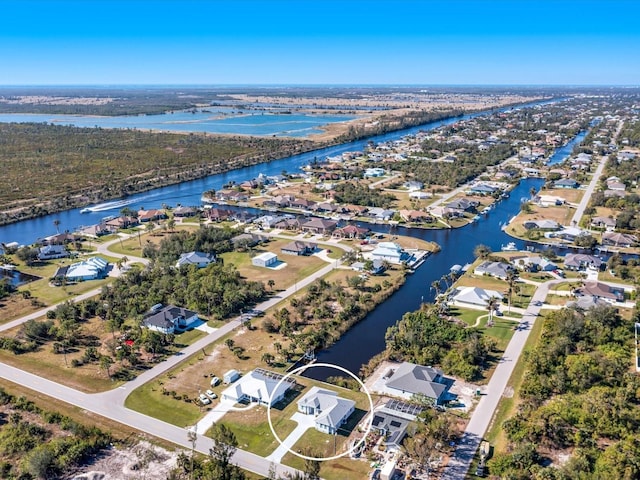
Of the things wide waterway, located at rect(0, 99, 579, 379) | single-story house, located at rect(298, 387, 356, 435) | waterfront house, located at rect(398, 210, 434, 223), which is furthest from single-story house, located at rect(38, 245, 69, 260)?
waterfront house, located at rect(398, 210, 434, 223)

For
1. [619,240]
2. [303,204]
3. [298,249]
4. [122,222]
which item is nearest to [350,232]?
[298,249]

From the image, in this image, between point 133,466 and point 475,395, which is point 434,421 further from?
point 133,466

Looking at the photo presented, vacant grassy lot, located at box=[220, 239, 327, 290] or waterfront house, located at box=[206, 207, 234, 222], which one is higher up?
waterfront house, located at box=[206, 207, 234, 222]

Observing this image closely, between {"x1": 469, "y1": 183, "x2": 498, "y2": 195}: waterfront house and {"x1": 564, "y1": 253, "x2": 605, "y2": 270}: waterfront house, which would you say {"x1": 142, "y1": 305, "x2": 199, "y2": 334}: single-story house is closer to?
{"x1": 564, "y1": 253, "x2": 605, "y2": 270}: waterfront house

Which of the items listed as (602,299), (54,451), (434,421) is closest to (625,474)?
(434,421)

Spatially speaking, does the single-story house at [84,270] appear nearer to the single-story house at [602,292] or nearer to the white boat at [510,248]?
the white boat at [510,248]

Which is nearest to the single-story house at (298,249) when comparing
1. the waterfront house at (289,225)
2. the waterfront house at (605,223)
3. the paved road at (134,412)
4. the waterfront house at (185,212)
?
the waterfront house at (289,225)
